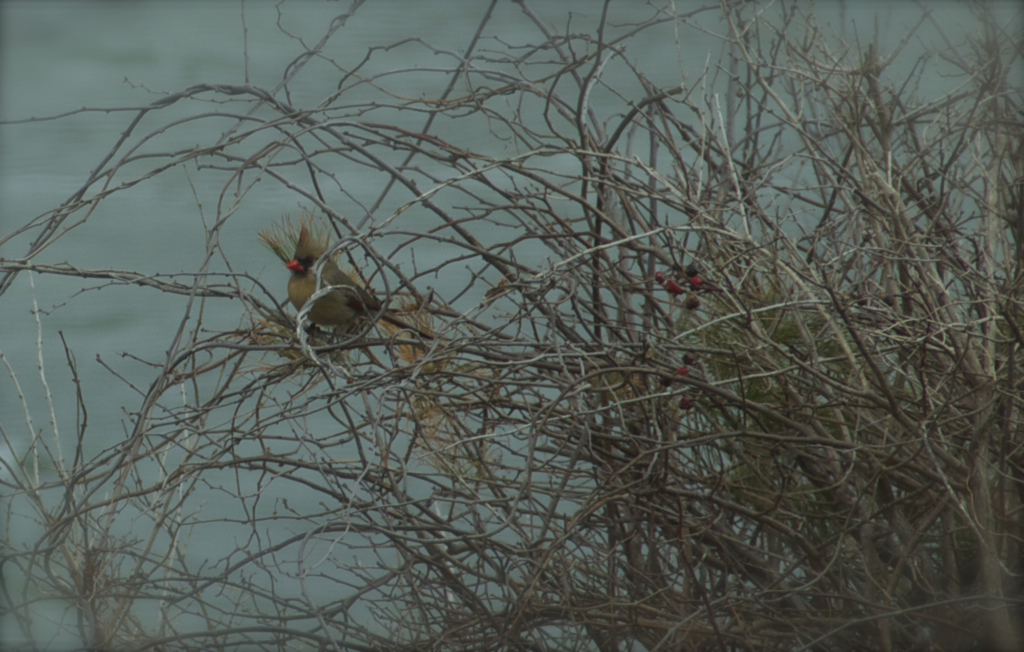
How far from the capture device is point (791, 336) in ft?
7.23

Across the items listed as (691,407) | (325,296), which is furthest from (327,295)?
(691,407)

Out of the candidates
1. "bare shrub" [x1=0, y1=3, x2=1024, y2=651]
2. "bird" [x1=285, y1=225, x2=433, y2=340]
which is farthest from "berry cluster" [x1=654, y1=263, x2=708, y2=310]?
"bird" [x1=285, y1=225, x2=433, y2=340]

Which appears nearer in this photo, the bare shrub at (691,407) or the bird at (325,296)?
the bare shrub at (691,407)

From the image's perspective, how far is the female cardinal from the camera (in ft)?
7.95

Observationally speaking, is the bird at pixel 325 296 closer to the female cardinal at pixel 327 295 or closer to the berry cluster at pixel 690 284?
the female cardinal at pixel 327 295

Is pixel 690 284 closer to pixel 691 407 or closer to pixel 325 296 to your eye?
pixel 691 407

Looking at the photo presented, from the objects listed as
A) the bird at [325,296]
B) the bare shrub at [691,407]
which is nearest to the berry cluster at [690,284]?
the bare shrub at [691,407]

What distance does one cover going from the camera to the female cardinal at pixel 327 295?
7.95 feet

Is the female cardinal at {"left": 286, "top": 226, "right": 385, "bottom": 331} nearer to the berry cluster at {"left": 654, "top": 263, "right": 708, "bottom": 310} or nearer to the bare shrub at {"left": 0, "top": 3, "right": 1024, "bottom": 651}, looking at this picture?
the bare shrub at {"left": 0, "top": 3, "right": 1024, "bottom": 651}

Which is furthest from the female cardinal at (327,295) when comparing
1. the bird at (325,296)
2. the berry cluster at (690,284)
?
the berry cluster at (690,284)

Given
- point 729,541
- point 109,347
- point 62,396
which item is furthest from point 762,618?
point 62,396

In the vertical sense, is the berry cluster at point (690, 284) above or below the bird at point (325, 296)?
below

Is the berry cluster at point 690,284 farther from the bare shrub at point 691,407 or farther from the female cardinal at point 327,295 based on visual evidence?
the female cardinal at point 327,295

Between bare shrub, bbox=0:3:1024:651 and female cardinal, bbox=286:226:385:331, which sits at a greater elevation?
female cardinal, bbox=286:226:385:331
